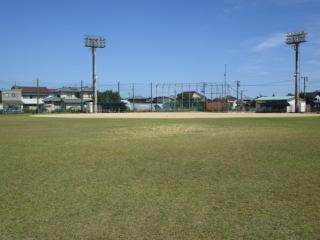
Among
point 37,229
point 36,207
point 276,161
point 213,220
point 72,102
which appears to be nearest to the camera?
point 37,229

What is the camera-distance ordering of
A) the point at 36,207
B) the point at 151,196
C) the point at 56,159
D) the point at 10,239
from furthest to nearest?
the point at 56,159 < the point at 151,196 < the point at 36,207 < the point at 10,239

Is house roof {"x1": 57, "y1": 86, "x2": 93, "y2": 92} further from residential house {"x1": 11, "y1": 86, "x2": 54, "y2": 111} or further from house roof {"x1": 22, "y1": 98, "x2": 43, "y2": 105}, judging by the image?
house roof {"x1": 22, "y1": 98, "x2": 43, "y2": 105}

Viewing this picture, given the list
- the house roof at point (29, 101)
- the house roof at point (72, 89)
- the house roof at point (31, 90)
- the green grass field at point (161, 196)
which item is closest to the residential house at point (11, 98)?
the house roof at point (29, 101)

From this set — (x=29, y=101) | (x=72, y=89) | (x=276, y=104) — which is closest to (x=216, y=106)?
(x=276, y=104)

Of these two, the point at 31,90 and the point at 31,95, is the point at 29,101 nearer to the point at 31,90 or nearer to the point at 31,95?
→ the point at 31,95

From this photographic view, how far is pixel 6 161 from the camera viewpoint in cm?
1077

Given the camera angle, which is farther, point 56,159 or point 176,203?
point 56,159

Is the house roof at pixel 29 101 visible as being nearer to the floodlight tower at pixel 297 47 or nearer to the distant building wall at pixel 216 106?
the distant building wall at pixel 216 106

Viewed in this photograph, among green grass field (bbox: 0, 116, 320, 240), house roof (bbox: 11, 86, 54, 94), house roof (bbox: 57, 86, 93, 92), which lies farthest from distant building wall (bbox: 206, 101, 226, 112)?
green grass field (bbox: 0, 116, 320, 240)

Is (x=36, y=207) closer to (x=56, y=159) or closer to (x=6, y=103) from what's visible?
(x=56, y=159)

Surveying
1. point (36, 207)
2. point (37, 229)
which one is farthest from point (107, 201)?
point (37, 229)

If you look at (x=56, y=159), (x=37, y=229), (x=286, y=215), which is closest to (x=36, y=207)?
(x=37, y=229)

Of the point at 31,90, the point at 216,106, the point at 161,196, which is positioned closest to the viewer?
the point at 161,196

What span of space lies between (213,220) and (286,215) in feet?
3.24
